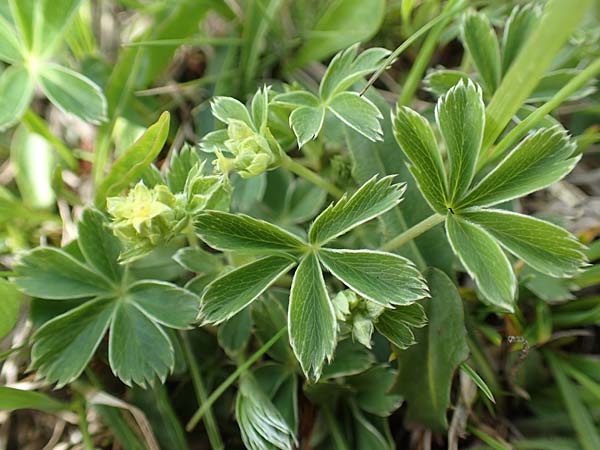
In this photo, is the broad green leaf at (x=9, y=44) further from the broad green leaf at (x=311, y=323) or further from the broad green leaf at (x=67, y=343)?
the broad green leaf at (x=311, y=323)

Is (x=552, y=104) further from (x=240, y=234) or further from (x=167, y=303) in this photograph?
(x=167, y=303)

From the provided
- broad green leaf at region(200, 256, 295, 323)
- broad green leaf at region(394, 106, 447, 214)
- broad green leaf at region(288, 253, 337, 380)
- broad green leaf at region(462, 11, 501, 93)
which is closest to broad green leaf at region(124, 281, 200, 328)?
broad green leaf at region(200, 256, 295, 323)

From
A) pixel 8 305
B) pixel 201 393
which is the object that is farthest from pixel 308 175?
pixel 8 305

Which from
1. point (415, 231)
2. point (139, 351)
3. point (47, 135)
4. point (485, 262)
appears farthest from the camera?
point (47, 135)

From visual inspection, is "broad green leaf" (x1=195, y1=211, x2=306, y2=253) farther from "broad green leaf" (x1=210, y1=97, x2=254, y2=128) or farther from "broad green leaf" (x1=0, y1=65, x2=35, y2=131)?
"broad green leaf" (x1=0, y1=65, x2=35, y2=131)

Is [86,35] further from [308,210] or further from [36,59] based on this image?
[308,210]

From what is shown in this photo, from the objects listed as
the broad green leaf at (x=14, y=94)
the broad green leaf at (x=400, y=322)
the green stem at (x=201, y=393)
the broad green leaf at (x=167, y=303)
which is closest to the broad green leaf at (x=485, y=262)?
the broad green leaf at (x=400, y=322)

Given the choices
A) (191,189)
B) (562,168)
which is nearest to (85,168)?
(191,189)
